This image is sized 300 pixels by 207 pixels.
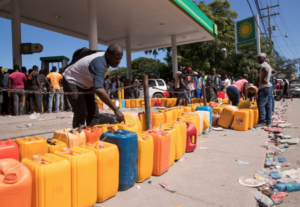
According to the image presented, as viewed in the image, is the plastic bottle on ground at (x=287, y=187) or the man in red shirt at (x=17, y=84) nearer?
the plastic bottle on ground at (x=287, y=187)

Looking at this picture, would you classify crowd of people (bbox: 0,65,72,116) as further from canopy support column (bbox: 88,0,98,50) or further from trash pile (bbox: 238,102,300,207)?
trash pile (bbox: 238,102,300,207)

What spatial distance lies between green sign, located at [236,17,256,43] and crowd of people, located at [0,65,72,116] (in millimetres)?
19489

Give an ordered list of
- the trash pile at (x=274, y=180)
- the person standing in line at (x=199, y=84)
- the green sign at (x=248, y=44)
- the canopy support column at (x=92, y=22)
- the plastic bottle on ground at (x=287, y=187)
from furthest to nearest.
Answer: the green sign at (x=248, y=44), the person standing in line at (x=199, y=84), the canopy support column at (x=92, y=22), the plastic bottle on ground at (x=287, y=187), the trash pile at (x=274, y=180)

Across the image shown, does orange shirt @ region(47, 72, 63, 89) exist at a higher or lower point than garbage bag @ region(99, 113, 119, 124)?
higher

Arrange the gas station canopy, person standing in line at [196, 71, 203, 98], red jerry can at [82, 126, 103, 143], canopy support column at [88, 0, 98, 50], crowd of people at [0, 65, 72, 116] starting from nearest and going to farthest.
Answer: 1. red jerry can at [82, 126, 103, 143]
2. crowd of people at [0, 65, 72, 116]
3. canopy support column at [88, 0, 98, 50]
4. the gas station canopy
5. person standing in line at [196, 71, 203, 98]

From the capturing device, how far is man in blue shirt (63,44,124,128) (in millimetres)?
2660

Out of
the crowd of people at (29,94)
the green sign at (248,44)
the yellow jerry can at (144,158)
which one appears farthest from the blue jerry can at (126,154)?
the green sign at (248,44)

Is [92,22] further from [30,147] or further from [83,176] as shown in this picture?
[83,176]

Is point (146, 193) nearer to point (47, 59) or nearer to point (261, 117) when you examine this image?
point (261, 117)

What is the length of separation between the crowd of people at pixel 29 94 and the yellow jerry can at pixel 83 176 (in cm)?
708

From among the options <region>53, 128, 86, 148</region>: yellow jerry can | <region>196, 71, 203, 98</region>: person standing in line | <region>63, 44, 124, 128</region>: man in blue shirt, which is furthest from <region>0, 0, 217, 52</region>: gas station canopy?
<region>53, 128, 86, 148</region>: yellow jerry can

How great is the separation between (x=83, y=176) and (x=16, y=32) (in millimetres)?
10537

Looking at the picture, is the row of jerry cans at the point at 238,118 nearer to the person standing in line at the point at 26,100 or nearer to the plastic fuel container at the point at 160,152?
the plastic fuel container at the point at 160,152

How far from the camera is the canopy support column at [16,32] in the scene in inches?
384
